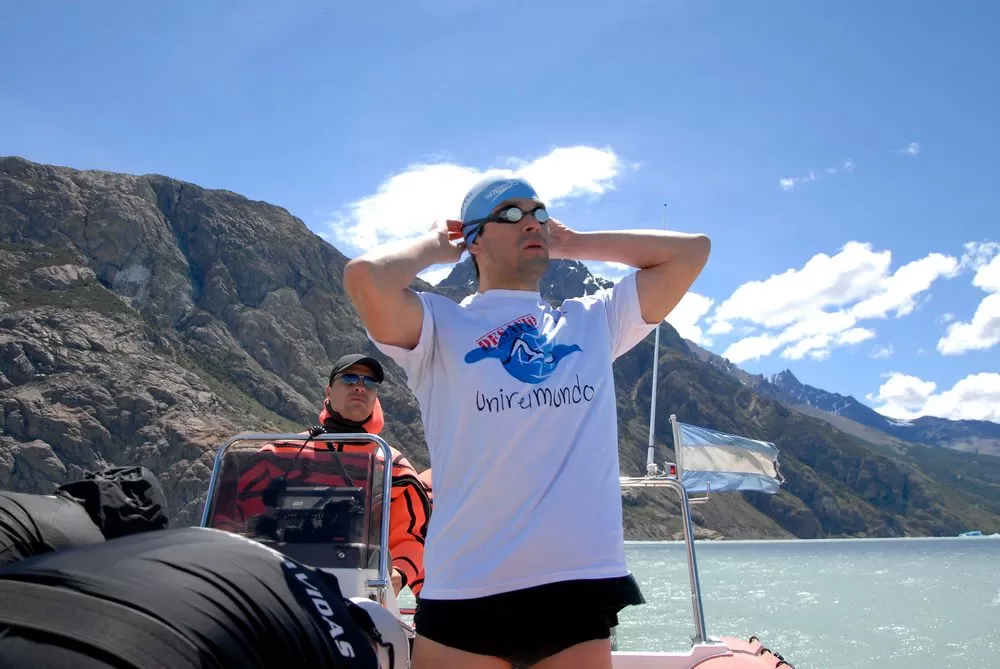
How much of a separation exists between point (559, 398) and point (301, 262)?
14467 centimetres

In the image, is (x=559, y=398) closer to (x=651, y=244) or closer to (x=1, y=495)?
(x=651, y=244)

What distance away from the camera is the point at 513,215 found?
226 cm

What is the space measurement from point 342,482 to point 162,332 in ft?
378

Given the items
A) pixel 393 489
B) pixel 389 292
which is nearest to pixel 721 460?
pixel 393 489

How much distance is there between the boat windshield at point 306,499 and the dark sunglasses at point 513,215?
4.70 ft

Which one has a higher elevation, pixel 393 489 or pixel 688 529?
pixel 393 489

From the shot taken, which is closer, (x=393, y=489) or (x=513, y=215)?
(x=513, y=215)

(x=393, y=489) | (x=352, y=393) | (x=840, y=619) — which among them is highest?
(x=352, y=393)

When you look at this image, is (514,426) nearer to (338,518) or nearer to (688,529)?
(338,518)

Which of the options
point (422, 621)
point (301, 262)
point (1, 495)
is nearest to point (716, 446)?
point (422, 621)

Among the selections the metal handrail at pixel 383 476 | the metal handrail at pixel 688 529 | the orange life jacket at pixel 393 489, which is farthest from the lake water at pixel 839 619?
the metal handrail at pixel 383 476

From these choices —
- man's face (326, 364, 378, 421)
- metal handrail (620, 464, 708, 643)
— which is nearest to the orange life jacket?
man's face (326, 364, 378, 421)

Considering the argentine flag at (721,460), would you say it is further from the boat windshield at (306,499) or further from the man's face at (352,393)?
the boat windshield at (306,499)

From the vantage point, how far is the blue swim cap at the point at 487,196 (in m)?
2.29
